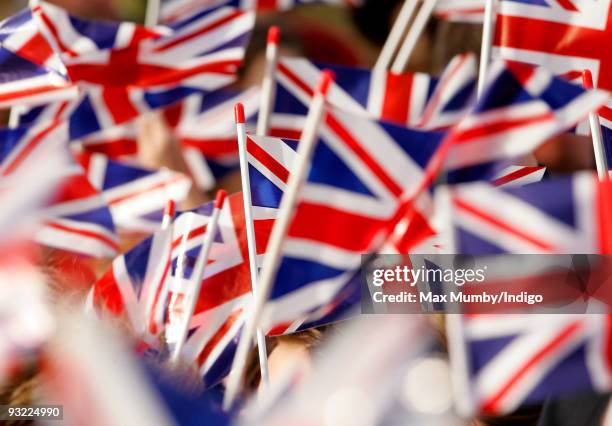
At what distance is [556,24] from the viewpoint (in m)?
3.26

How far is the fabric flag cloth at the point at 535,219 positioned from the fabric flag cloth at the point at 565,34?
1039 mm

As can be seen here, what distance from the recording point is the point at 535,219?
2.29 m

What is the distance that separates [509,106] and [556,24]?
101 cm

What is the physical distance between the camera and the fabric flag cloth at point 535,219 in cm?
228

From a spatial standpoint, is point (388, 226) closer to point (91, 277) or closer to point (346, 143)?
point (346, 143)

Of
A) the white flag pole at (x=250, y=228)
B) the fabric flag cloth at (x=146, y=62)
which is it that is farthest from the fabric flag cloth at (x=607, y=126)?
the fabric flag cloth at (x=146, y=62)

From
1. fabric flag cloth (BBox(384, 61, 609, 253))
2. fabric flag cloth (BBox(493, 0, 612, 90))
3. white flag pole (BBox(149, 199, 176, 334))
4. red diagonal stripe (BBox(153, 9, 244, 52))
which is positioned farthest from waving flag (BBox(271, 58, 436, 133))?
fabric flag cloth (BBox(384, 61, 609, 253))

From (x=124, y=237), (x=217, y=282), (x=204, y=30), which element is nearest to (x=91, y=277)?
(x=217, y=282)

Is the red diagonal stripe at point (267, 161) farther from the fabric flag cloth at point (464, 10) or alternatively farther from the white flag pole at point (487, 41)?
the fabric flag cloth at point (464, 10)

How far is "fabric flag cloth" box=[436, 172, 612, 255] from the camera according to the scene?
2275mm

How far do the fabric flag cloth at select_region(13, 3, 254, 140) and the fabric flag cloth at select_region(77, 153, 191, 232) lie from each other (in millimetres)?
178

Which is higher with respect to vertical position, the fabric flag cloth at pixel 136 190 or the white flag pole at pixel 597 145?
the white flag pole at pixel 597 145

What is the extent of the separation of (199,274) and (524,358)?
1138 mm

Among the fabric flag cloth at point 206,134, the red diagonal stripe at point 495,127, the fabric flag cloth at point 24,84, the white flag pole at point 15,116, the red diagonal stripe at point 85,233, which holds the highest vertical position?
Answer: the red diagonal stripe at point 495,127
